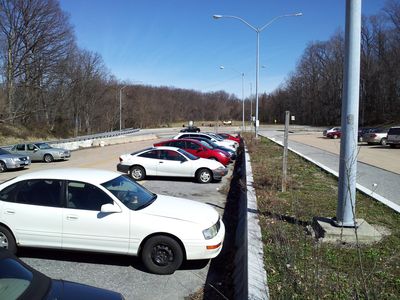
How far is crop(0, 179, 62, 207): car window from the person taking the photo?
7.09 m

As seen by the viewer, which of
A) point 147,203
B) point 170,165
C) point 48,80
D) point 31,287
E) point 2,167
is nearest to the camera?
point 31,287

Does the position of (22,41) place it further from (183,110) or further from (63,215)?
(183,110)

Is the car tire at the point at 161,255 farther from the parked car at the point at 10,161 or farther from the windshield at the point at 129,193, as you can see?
the parked car at the point at 10,161

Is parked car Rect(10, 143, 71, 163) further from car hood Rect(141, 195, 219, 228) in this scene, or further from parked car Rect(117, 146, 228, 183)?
car hood Rect(141, 195, 219, 228)

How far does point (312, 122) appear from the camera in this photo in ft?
443

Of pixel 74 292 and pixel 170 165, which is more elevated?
pixel 74 292

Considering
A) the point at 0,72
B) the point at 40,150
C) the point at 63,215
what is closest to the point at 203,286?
the point at 63,215

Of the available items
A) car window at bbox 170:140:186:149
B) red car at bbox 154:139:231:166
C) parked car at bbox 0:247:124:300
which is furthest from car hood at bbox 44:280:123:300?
car window at bbox 170:140:186:149

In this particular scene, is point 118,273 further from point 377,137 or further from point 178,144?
point 377,137

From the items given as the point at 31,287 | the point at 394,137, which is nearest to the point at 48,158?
the point at 394,137

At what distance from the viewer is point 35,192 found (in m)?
7.20

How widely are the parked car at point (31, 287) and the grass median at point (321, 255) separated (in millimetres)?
1866

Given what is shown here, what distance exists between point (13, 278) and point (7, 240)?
4.13m

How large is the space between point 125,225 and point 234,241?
294cm
